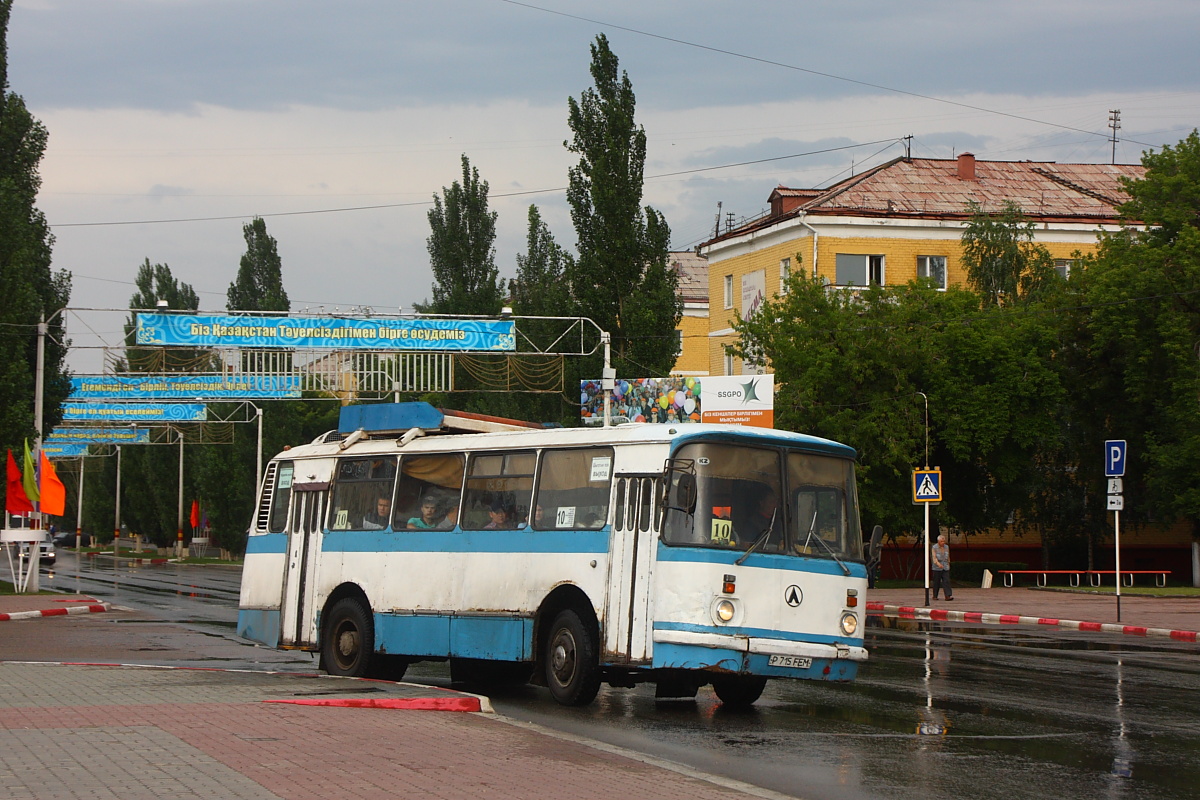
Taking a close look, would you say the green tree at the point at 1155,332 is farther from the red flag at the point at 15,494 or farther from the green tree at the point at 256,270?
the green tree at the point at 256,270

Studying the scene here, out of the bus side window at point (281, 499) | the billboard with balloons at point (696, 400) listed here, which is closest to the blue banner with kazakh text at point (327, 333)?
the billboard with balloons at point (696, 400)

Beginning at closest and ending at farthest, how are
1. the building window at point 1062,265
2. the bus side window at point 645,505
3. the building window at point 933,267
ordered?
1. the bus side window at point 645,505
2. the building window at point 933,267
3. the building window at point 1062,265

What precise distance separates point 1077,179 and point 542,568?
57601mm

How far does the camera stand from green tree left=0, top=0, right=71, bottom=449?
1551 inches

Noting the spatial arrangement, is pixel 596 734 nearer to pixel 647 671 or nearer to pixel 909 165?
pixel 647 671

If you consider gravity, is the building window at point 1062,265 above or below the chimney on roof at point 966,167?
below

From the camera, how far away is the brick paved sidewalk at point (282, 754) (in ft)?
27.6

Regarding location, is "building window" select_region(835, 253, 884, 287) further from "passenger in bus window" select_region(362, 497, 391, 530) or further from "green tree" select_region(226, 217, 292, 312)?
"passenger in bus window" select_region(362, 497, 391, 530)

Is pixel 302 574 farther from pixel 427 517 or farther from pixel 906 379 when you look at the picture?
pixel 906 379

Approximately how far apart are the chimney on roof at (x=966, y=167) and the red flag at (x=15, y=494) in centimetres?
4242

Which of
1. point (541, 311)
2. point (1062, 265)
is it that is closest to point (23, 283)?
point (541, 311)

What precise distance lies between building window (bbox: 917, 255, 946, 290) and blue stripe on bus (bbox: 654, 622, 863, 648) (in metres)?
47.9

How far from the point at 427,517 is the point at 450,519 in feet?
1.49

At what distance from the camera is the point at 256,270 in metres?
74.9
